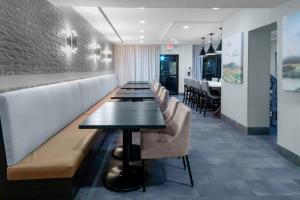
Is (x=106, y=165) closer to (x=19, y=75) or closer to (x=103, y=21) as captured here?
(x=19, y=75)

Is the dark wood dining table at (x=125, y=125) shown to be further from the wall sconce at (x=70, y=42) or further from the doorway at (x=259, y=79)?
the doorway at (x=259, y=79)

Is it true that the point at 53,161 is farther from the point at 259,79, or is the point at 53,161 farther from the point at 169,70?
the point at 169,70

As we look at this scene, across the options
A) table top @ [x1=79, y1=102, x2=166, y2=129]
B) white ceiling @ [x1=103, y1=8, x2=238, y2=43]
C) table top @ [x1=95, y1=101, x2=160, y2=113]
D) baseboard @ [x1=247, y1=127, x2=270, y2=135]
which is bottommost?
baseboard @ [x1=247, y1=127, x2=270, y2=135]

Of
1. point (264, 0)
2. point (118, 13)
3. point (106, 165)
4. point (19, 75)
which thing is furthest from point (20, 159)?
point (118, 13)

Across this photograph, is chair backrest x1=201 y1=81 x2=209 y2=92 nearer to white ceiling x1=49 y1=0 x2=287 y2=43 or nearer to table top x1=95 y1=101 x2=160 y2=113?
white ceiling x1=49 y1=0 x2=287 y2=43

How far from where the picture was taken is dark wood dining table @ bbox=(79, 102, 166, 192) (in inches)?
104

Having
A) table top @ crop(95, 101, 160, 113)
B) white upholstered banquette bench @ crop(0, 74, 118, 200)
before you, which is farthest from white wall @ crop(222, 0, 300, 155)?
white upholstered banquette bench @ crop(0, 74, 118, 200)

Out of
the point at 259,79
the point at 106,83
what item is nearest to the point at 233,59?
the point at 259,79

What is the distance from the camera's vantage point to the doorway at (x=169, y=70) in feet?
44.9

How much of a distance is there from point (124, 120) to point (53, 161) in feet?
2.56

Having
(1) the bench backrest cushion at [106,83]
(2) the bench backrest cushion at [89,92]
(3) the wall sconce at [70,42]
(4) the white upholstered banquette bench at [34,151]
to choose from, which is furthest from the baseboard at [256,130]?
(1) the bench backrest cushion at [106,83]

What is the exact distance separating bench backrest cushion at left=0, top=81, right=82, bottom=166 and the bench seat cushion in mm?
85

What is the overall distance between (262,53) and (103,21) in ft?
12.9

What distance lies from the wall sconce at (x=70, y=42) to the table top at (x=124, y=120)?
6.69 feet
